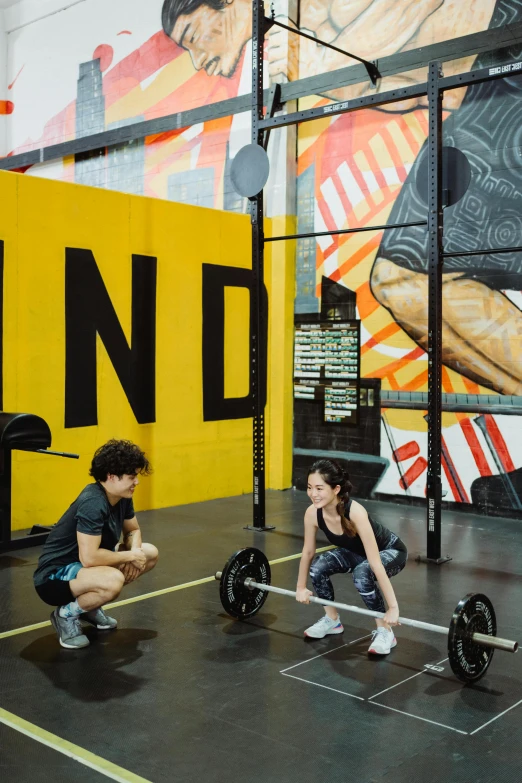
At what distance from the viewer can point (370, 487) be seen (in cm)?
720

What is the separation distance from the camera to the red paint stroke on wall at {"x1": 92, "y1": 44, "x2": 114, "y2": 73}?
30.5 feet

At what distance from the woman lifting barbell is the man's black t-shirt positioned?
2.76 feet

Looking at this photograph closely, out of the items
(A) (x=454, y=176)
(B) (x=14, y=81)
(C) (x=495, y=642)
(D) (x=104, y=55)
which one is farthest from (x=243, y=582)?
(B) (x=14, y=81)

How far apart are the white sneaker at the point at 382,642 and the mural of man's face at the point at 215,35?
6.15 meters

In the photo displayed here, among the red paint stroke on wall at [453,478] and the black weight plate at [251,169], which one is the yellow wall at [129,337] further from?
the red paint stroke on wall at [453,478]

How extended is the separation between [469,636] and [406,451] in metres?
3.81

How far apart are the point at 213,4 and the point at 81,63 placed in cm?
211

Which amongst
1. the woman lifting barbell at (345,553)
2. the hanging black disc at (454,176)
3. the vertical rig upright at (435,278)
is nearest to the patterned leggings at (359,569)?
the woman lifting barbell at (345,553)

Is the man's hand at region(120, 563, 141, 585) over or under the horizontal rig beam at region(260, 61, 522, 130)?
under

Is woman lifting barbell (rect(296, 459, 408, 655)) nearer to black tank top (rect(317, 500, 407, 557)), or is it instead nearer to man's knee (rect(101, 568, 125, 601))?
black tank top (rect(317, 500, 407, 557))

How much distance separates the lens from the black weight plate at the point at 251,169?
18.5ft

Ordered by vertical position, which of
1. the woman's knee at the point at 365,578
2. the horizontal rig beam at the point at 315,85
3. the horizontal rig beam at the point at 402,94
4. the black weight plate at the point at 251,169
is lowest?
the woman's knee at the point at 365,578

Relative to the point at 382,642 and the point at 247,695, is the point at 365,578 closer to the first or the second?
the point at 382,642

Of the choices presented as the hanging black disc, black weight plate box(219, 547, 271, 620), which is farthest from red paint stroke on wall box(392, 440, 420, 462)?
A: black weight plate box(219, 547, 271, 620)
